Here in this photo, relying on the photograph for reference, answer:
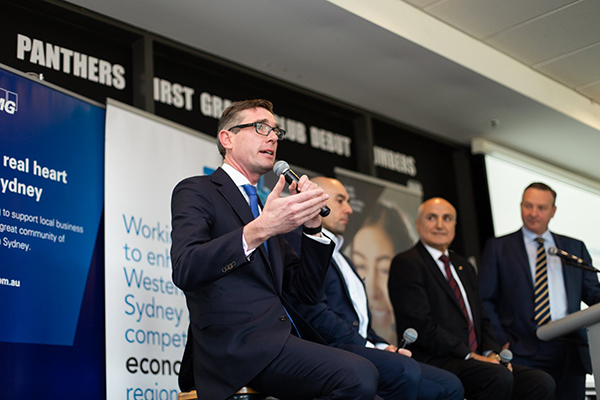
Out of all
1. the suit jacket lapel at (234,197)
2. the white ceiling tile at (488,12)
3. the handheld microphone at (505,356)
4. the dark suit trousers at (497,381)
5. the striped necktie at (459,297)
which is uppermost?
the white ceiling tile at (488,12)

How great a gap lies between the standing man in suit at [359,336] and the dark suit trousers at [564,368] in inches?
45.9

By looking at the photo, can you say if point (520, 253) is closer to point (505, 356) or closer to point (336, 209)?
point (505, 356)

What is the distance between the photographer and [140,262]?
3795mm

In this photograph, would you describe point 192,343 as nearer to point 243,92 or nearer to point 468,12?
point 243,92

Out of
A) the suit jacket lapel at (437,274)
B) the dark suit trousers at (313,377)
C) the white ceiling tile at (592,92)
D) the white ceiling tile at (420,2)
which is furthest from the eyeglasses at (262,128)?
the white ceiling tile at (592,92)

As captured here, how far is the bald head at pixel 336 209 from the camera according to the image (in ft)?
12.5

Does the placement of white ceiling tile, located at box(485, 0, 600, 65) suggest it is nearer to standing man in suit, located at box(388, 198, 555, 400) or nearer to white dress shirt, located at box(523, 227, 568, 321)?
white dress shirt, located at box(523, 227, 568, 321)

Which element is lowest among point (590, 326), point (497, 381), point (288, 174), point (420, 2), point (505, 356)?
point (497, 381)

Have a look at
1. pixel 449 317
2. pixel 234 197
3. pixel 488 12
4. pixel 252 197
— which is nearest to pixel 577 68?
pixel 488 12

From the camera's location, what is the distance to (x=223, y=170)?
2.57 meters

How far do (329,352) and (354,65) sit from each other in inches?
140

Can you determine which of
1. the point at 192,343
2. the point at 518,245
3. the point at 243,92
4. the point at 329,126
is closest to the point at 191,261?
the point at 192,343

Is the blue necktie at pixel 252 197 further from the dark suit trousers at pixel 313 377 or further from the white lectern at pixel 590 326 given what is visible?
the white lectern at pixel 590 326

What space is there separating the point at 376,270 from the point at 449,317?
160 cm
